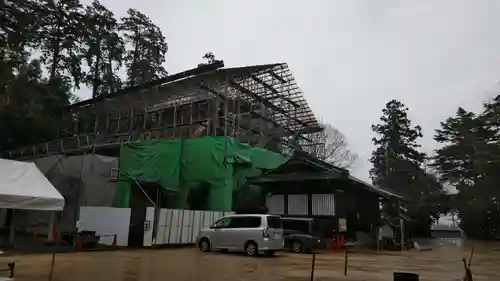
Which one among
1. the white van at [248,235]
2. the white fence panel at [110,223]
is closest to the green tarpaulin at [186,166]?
the white fence panel at [110,223]

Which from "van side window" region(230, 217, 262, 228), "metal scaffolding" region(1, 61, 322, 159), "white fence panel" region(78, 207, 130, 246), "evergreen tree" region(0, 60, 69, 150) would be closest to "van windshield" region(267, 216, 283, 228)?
"van side window" region(230, 217, 262, 228)

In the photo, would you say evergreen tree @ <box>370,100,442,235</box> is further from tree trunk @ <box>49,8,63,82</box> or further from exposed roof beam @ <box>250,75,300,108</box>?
tree trunk @ <box>49,8,63,82</box>

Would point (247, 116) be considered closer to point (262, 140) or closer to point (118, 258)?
point (262, 140)

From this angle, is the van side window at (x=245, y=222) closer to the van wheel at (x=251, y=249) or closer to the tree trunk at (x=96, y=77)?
the van wheel at (x=251, y=249)

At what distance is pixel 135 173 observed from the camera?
2222 centimetres

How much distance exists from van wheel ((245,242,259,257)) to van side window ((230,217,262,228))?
25.9 inches

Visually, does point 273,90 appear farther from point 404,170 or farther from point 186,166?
point 404,170

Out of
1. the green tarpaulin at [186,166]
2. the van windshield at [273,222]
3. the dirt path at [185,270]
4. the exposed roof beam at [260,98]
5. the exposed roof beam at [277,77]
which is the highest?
the exposed roof beam at [277,77]

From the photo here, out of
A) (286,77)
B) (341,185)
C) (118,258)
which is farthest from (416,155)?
(118,258)

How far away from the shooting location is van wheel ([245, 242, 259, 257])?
15.0 metres

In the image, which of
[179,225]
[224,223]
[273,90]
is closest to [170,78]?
[273,90]

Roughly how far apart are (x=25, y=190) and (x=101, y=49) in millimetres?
29482

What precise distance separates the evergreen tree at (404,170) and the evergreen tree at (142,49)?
25981 millimetres

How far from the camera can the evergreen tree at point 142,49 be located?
40281 millimetres
